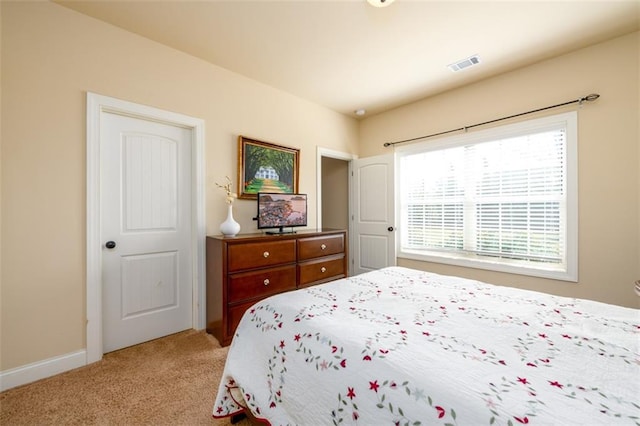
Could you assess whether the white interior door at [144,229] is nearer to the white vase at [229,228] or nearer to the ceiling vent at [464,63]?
the white vase at [229,228]

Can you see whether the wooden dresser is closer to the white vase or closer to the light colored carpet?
the white vase

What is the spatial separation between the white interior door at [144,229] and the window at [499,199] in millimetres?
2841

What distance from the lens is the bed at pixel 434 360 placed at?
0.69m

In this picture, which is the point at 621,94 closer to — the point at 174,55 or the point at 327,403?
the point at 327,403

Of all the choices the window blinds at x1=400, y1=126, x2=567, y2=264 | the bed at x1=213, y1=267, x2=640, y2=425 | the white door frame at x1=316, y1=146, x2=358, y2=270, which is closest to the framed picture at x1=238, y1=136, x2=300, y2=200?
the white door frame at x1=316, y1=146, x2=358, y2=270

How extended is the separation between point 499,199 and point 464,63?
4.93 ft

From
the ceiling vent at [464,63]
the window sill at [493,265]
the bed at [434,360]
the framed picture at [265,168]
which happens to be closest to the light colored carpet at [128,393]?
the bed at [434,360]

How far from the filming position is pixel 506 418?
623mm

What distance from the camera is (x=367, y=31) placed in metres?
2.25

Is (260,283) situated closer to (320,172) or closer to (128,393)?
(128,393)

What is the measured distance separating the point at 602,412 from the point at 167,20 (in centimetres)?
313

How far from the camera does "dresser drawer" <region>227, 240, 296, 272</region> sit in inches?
94.0

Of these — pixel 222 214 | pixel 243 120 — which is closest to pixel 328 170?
pixel 243 120

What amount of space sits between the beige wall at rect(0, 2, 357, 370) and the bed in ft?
5.15
